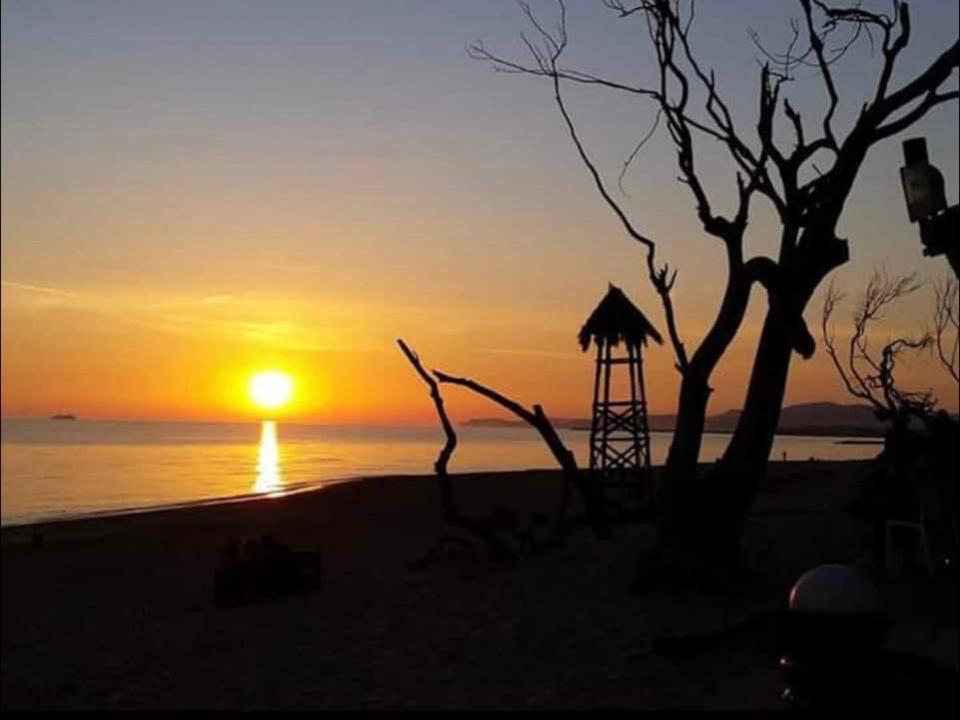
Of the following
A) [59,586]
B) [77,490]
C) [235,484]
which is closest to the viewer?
[59,586]

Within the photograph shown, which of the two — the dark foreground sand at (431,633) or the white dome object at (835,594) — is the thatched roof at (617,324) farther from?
the white dome object at (835,594)

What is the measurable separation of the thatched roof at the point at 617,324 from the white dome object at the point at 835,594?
18.8m

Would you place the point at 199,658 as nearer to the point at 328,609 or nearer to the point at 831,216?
the point at 328,609

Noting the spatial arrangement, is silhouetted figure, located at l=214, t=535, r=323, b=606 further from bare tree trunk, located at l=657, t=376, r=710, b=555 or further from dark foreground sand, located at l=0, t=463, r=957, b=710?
bare tree trunk, located at l=657, t=376, r=710, b=555

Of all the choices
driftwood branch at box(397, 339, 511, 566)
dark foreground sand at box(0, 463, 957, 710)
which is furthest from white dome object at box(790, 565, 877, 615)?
driftwood branch at box(397, 339, 511, 566)

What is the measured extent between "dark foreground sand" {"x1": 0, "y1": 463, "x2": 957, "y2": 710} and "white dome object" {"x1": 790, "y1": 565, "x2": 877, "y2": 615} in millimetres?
3236

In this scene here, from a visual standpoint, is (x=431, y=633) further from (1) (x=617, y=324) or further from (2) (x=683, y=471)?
(1) (x=617, y=324)

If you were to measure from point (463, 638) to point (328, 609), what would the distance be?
10.1 feet

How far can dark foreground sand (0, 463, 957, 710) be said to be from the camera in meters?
8.98

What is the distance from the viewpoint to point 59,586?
64.3ft

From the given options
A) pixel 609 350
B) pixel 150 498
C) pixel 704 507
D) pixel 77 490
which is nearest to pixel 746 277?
pixel 704 507

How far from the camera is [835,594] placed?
10.6 ft

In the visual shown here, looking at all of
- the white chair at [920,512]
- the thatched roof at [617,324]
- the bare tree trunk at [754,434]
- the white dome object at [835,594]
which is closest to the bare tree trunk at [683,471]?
the bare tree trunk at [754,434]

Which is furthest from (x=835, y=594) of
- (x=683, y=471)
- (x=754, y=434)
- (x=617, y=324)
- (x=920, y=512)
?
(x=617, y=324)
